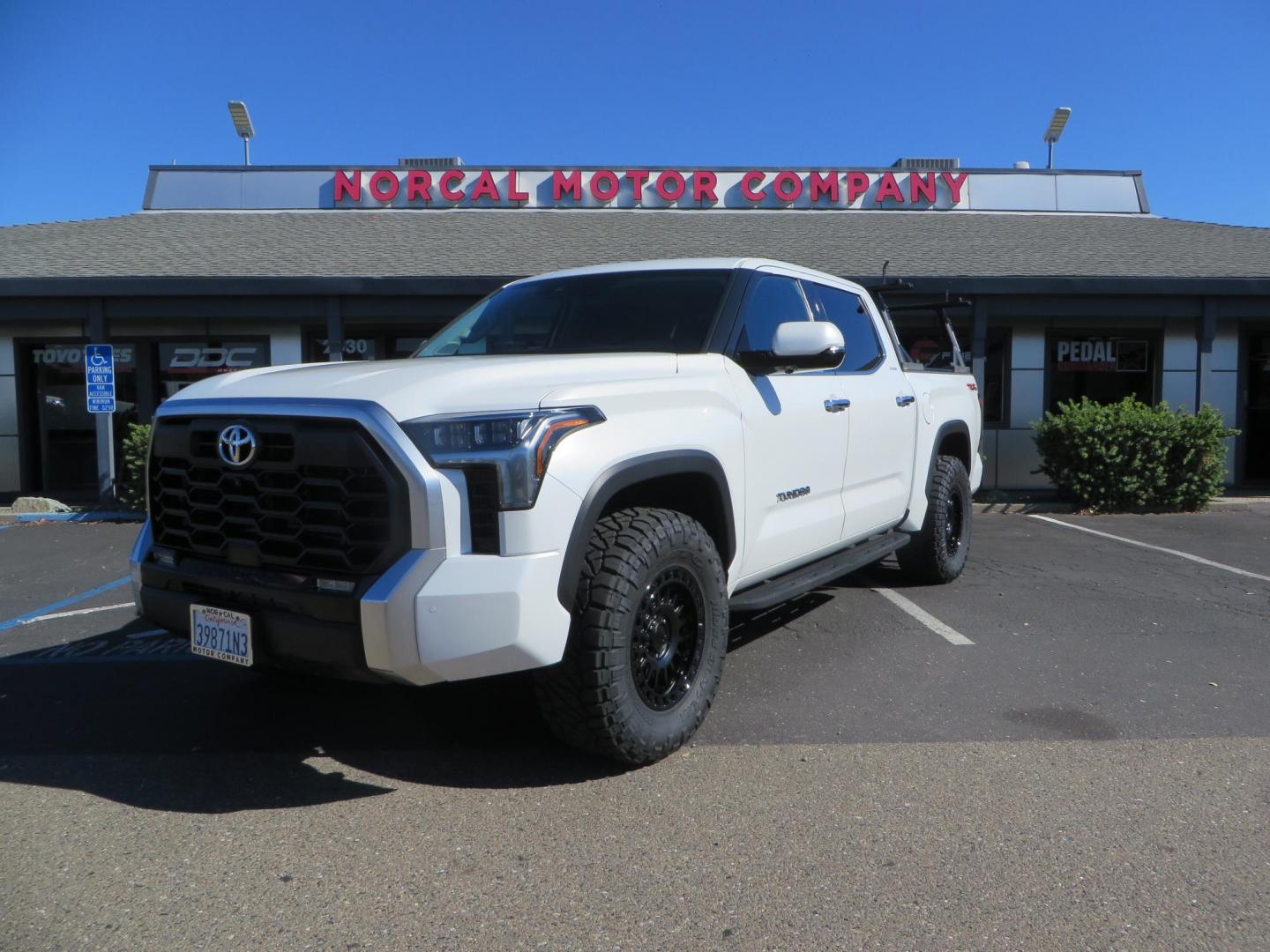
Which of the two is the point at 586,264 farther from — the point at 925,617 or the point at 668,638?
the point at 668,638

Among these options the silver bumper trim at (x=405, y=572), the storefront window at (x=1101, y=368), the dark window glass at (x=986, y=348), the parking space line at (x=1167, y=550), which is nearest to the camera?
the silver bumper trim at (x=405, y=572)

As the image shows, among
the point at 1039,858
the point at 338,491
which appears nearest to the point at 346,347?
the point at 338,491

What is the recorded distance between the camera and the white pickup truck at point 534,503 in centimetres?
281

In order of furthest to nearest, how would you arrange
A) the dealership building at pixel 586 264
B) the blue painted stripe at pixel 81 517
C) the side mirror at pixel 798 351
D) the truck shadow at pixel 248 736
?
the dealership building at pixel 586 264
the blue painted stripe at pixel 81 517
the side mirror at pixel 798 351
the truck shadow at pixel 248 736

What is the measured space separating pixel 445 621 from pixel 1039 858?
6.18 feet

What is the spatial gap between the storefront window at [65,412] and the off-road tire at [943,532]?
12158mm

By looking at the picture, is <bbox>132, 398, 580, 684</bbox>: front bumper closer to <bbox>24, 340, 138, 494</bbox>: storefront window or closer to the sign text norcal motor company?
<bbox>24, 340, 138, 494</bbox>: storefront window

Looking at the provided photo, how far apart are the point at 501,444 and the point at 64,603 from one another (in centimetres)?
513

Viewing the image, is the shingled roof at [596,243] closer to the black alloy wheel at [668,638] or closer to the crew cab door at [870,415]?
the crew cab door at [870,415]

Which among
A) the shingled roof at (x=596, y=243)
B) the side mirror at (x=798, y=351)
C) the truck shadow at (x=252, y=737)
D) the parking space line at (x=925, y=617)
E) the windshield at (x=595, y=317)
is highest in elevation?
the shingled roof at (x=596, y=243)

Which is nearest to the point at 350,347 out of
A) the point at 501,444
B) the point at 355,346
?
the point at 355,346

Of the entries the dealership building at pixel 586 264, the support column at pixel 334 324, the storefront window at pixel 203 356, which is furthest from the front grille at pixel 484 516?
the storefront window at pixel 203 356

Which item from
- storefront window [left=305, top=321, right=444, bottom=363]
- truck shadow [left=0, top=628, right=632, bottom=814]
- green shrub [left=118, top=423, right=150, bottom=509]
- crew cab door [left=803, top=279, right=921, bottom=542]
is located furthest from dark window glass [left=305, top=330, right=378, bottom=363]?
crew cab door [left=803, top=279, right=921, bottom=542]

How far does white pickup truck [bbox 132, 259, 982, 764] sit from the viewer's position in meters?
2.81
